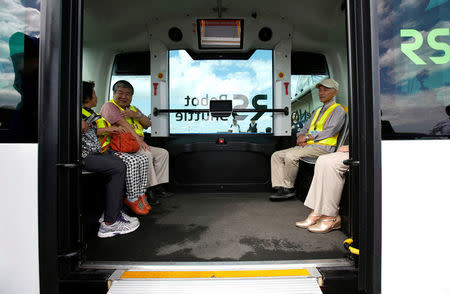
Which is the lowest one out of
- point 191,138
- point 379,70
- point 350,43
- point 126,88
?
point 191,138

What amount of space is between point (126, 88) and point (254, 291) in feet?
7.59

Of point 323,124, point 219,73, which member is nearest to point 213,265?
point 323,124

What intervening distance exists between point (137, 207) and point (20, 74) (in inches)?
58.2

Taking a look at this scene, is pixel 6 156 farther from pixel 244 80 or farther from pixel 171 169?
pixel 244 80

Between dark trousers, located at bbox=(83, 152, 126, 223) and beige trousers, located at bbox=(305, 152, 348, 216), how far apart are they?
63.4 inches

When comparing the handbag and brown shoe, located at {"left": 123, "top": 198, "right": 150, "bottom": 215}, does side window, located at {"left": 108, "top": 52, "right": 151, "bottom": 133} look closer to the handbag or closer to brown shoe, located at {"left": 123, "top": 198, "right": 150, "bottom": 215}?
the handbag

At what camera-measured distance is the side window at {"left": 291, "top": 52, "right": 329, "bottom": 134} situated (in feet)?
11.2

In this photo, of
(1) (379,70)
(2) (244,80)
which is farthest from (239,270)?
(2) (244,80)

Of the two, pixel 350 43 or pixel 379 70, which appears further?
pixel 350 43

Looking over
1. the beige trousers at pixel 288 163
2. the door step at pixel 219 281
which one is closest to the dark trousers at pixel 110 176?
the door step at pixel 219 281

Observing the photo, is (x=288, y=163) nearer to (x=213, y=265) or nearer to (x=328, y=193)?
(x=328, y=193)

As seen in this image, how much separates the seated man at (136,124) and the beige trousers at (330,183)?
1723mm

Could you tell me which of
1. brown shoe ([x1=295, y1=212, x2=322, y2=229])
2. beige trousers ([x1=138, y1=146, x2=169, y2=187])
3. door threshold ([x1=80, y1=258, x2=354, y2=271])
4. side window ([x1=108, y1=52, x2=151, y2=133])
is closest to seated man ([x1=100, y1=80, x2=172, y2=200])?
beige trousers ([x1=138, y1=146, x2=169, y2=187])

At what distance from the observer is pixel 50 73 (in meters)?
0.95
